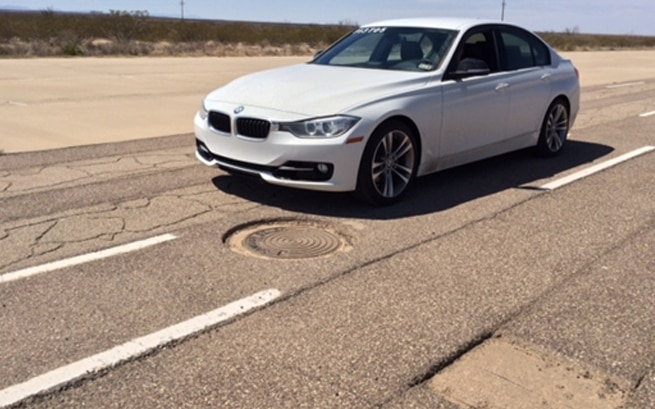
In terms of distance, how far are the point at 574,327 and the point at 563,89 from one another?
5.65 m

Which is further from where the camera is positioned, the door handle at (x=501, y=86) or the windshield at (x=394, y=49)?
the door handle at (x=501, y=86)

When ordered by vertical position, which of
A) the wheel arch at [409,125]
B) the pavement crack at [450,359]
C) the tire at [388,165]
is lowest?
the pavement crack at [450,359]

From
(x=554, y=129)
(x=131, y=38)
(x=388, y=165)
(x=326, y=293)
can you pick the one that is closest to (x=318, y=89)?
(x=388, y=165)

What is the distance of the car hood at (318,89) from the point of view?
21.4ft

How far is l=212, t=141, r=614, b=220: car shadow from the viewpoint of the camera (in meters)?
6.75

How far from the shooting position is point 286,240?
19.1 ft

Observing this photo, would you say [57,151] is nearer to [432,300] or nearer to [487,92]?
[487,92]

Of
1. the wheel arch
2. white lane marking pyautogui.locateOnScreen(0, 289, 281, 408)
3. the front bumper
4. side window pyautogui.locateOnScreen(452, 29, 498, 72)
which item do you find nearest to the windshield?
side window pyautogui.locateOnScreen(452, 29, 498, 72)

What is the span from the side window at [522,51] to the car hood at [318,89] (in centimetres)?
173

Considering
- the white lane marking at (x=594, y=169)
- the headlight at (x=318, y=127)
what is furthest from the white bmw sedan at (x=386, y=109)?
the white lane marking at (x=594, y=169)

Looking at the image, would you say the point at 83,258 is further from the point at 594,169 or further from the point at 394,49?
the point at 594,169

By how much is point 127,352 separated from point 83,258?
1.58m

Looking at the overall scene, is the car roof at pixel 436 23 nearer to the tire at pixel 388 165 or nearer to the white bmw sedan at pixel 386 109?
the white bmw sedan at pixel 386 109

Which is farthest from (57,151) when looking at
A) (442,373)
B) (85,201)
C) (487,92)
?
(442,373)
